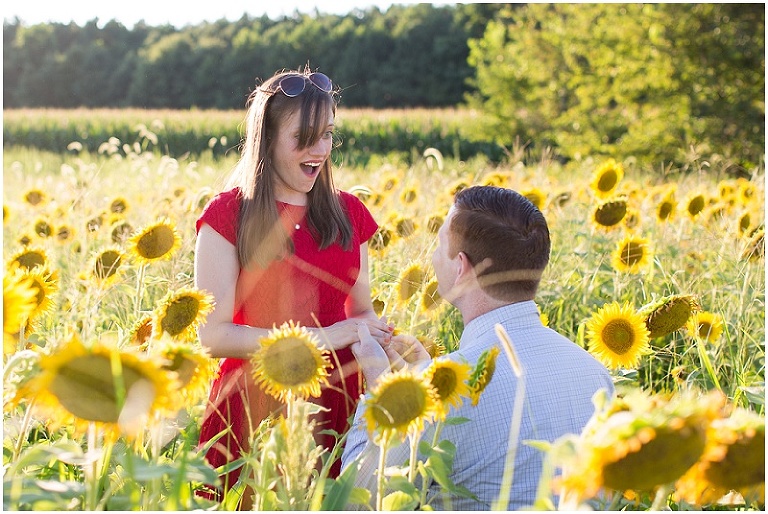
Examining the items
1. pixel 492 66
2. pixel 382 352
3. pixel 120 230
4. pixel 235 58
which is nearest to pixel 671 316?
pixel 382 352

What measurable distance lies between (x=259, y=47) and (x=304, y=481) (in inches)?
1873

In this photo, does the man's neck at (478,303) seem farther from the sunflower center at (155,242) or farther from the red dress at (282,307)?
the sunflower center at (155,242)

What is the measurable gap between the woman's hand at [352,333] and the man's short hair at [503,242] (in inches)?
16.1

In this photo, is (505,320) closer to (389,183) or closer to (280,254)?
(280,254)

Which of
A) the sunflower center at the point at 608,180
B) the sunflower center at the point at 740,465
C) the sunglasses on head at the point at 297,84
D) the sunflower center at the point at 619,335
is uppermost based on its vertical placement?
the sunglasses on head at the point at 297,84

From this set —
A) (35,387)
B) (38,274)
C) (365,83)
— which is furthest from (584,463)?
(365,83)

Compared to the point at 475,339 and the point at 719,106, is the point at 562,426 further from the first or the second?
the point at 719,106

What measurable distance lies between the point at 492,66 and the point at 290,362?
766 inches

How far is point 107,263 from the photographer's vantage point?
2.60 meters

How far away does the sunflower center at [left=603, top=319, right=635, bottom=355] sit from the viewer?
2111 millimetres

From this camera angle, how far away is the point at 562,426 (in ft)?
5.65

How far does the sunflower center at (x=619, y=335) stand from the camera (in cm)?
211

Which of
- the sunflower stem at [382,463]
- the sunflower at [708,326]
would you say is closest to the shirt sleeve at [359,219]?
the sunflower at [708,326]

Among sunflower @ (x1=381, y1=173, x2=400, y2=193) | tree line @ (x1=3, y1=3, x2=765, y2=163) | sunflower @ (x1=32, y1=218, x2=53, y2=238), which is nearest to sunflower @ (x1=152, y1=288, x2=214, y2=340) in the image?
sunflower @ (x1=32, y1=218, x2=53, y2=238)
